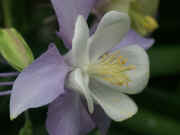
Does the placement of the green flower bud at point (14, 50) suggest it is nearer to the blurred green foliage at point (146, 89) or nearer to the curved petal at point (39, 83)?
the curved petal at point (39, 83)

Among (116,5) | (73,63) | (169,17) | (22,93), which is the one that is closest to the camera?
(22,93)

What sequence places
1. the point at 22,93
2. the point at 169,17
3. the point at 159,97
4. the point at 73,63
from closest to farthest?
the point at 22,93, the point at 73,63, the point at 159,97, the point at 169,17

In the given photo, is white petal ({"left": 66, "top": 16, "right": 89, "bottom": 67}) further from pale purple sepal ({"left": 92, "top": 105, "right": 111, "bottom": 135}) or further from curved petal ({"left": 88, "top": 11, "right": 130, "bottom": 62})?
pale purple sepal ({"left": 92, "top": 105, "right": 111, "bottom": 135})

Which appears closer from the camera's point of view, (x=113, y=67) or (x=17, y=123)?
(x=113, y=67)

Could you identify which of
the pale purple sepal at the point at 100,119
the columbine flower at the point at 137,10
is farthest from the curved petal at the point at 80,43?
the columbine flower at the point at 137,10

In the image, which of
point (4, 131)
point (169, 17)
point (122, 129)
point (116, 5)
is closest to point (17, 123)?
point (4, 131)

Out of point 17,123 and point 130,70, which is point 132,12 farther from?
point 17,123

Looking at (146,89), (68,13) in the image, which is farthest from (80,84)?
(146,89)
